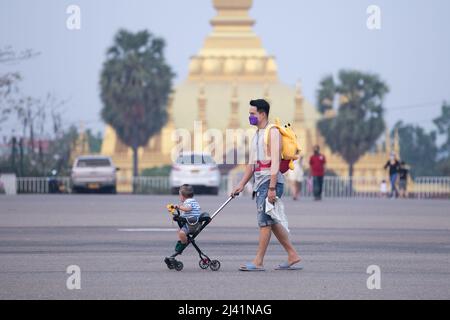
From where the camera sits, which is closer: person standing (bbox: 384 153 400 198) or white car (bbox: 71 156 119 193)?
person standing (bbox: 384 153 400 198)

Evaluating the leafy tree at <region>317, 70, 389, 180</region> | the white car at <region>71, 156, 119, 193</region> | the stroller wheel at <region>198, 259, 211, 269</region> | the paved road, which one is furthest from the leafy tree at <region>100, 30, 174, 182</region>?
the stroller wheel at <region>198, 259, 211, 269</region>

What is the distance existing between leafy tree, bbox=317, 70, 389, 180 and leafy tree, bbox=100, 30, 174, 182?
9.71 meters

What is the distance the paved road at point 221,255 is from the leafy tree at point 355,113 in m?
53.0

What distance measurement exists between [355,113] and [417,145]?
2321 inches

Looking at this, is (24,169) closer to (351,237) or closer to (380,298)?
(351,237)

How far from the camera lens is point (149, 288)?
1515 centimetres

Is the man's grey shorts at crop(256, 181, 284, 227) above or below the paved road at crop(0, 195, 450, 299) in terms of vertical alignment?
above

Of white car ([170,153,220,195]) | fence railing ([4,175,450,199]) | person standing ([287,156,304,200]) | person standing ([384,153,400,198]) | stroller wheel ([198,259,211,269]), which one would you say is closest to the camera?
stroller wheel ([198,259,211,269])

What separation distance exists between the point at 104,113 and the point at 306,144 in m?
27.9

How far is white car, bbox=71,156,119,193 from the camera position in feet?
161

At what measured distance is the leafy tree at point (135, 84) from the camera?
8169 cm

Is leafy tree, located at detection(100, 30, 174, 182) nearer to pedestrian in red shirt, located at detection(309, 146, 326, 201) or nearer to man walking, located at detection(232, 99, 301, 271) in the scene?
pedestrian in red shirt, located at detection(309, 146, 326, 201)

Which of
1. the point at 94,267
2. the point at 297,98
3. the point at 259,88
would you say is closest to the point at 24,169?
the point at 94,267

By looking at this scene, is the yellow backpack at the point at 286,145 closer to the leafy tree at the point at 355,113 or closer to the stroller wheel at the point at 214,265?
the stroller wheel at the point at 214,265
